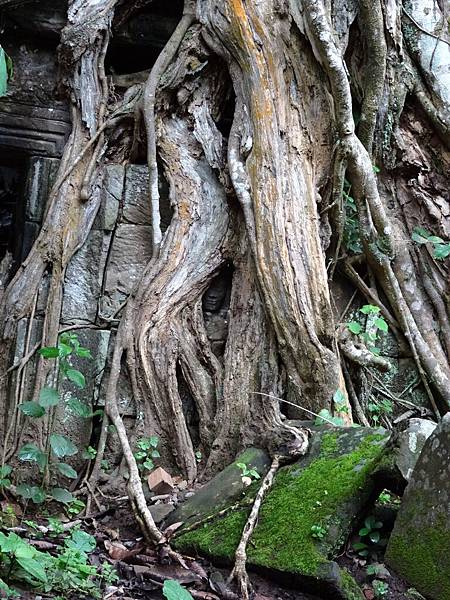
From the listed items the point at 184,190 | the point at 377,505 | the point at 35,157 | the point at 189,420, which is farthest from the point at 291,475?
the point at 35,157

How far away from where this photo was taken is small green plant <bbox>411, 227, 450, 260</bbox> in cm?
373

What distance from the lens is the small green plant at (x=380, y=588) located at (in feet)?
6.66

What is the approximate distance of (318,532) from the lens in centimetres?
214

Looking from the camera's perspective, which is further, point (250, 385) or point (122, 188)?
point (122, 188)

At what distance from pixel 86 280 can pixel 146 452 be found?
925 mm

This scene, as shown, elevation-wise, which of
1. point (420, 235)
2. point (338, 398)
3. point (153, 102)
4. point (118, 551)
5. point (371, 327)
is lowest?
point (118, 551)

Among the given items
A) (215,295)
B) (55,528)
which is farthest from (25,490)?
(215,295)

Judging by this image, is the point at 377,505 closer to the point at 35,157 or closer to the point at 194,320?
the point at 194,320

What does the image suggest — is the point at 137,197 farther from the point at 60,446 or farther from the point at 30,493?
the point at 30,493

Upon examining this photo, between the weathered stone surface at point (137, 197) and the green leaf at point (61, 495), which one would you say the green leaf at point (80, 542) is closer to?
the green leaf at point (61, 495)

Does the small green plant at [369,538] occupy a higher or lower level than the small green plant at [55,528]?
higher

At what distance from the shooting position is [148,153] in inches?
134

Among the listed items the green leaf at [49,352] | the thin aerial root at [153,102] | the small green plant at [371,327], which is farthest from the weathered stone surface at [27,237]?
the small green plant at [371,327]

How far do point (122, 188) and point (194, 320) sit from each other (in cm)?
85
